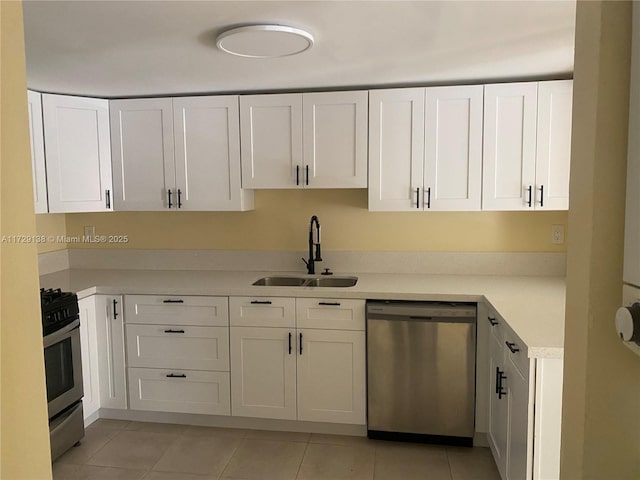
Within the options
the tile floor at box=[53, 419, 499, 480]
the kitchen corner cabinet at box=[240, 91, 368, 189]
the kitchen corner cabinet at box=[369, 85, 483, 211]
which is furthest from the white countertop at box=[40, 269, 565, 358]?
the tile floor at box=[53, 419, 499, 480]

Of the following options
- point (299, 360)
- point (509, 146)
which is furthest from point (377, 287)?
point (509, 146)

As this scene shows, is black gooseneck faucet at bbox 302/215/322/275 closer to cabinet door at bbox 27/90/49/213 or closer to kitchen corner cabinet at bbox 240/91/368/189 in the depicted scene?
kitchen corner cabinet at bbox 240/91/368/189

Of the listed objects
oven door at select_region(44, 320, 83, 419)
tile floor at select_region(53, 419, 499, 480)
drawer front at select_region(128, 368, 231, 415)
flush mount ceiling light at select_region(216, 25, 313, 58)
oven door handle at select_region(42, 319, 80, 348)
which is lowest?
tile floor at select_region(53, 419, 499, 480)

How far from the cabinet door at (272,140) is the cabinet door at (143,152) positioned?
56cm

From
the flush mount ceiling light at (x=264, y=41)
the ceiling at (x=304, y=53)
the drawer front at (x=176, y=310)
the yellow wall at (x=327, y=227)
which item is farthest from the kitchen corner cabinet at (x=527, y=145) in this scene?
the drawer front at (x=176, y=310)

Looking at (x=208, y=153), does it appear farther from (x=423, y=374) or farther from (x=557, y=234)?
(x=557, y=234)

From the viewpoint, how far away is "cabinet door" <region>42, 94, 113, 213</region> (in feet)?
10.7

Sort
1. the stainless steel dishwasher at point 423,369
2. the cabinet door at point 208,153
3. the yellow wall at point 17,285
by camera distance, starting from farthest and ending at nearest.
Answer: the cabinet door at point 208,153, the stainless steel dishwasher at point 423,369, the yellow wall at point 17,285

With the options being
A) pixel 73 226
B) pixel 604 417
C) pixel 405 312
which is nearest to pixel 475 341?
pixel 405 312

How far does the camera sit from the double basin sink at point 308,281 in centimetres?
347

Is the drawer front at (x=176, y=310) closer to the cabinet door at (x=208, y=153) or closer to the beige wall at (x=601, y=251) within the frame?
the cabinet door at (x=208, y=153)

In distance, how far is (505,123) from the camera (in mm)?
3043

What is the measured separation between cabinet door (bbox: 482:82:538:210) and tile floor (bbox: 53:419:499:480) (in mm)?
1580

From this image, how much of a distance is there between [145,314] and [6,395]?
2.59 metres
